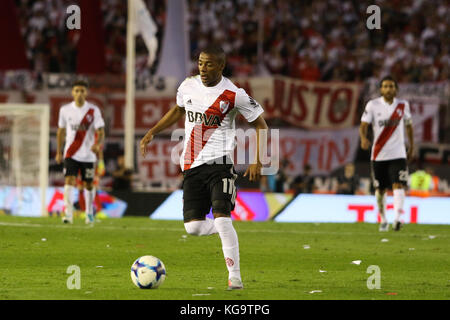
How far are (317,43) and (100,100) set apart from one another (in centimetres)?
764

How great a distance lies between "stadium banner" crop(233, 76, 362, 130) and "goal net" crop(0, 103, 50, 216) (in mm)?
6926

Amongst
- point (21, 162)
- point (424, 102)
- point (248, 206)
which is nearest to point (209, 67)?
point (248, 206)

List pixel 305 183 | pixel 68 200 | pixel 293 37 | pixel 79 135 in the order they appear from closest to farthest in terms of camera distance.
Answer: pixel 79 135
pixel 68 200
pixel 305 183
pixel 293 37

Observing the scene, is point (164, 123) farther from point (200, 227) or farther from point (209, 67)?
point (200, 227)

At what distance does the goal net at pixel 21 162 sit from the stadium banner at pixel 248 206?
8.07ft

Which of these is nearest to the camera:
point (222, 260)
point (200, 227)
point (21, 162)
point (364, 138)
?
point (200, 227)

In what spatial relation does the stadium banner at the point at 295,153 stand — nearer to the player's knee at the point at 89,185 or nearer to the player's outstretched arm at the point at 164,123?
the player's knee at the point at 89,185

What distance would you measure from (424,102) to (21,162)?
34.5 feet

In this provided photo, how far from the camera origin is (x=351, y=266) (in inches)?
444

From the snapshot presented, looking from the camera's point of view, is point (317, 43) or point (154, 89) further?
point (317, 43)

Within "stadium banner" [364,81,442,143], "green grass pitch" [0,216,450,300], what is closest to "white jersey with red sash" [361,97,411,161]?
"green grass pitch" [0,216,450,300]

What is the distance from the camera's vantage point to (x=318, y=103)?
87.1 feet

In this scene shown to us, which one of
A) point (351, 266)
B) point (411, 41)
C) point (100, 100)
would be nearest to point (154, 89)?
point (100, 100)

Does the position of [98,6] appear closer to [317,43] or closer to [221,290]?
[317,43]
